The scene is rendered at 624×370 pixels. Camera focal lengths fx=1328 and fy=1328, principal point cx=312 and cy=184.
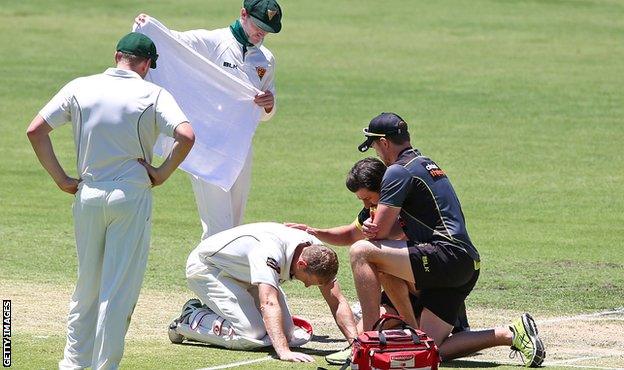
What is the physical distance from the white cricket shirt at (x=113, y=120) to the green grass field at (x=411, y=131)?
1.67 meters

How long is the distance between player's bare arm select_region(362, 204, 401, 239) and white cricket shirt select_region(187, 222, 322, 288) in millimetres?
622

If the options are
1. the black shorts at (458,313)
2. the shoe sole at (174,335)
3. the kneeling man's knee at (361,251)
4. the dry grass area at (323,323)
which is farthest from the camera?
the shoe sole at (174,335)

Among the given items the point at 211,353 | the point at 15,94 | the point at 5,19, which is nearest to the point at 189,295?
the point at 211,353

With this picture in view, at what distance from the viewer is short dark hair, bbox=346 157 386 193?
10227 mm

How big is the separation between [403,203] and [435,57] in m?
20.1

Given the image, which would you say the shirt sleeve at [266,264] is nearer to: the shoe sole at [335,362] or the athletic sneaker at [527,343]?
the shoe sole at [335,362]

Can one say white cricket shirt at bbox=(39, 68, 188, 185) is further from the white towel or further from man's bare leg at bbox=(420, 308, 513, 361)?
the white towel

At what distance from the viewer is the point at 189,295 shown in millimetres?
12594

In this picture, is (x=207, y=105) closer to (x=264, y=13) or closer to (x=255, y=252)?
(x=264, y=13)

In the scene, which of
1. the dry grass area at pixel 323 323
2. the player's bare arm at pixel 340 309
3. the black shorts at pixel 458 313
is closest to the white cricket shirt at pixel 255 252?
the player's bare arm at pixel 340 309

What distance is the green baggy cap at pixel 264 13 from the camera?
11797mm

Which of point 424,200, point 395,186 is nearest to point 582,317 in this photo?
point 424,200

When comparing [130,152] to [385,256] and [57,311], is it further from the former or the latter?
[57,311]

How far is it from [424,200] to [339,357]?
51.9 inches
